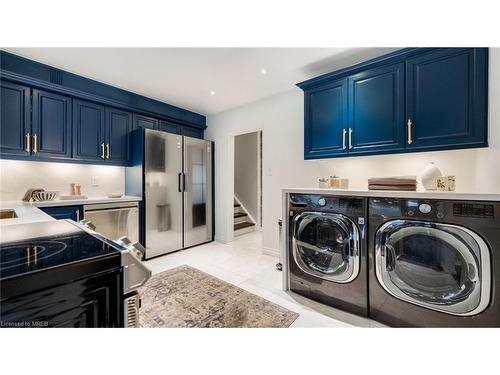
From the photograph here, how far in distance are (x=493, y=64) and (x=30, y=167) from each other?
15.1 ft

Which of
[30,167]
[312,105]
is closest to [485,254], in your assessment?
[312,105]

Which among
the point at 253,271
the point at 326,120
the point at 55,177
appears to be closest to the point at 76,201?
the point at 55,177

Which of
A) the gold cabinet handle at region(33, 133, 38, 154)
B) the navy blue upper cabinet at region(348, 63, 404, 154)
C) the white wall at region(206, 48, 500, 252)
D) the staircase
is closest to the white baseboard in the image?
the white wall at region(206, 48, 500, 252)

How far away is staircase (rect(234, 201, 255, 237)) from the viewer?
14.9 feet

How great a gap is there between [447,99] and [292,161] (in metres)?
1.73

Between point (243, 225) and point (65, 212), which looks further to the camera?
point (243, 225)

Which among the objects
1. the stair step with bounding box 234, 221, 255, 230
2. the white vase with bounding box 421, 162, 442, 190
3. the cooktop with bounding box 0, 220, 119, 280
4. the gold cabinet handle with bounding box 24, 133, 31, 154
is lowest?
the stair step with bounding box 234, 221, 255, 230

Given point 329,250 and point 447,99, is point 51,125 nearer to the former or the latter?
point 329,250

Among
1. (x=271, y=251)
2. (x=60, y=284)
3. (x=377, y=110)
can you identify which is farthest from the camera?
(x=271, y=251)

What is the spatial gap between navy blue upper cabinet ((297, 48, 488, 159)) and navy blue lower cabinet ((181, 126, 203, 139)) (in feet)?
7.90

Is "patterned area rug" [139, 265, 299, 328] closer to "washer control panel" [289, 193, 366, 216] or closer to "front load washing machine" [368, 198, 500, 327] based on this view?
"front load washing machine" [368, 198, 500, 327]

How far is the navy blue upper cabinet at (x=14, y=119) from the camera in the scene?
2.17 metres

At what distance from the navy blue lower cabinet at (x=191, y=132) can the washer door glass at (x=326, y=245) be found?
9.37 ft

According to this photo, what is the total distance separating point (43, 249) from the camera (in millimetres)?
656
